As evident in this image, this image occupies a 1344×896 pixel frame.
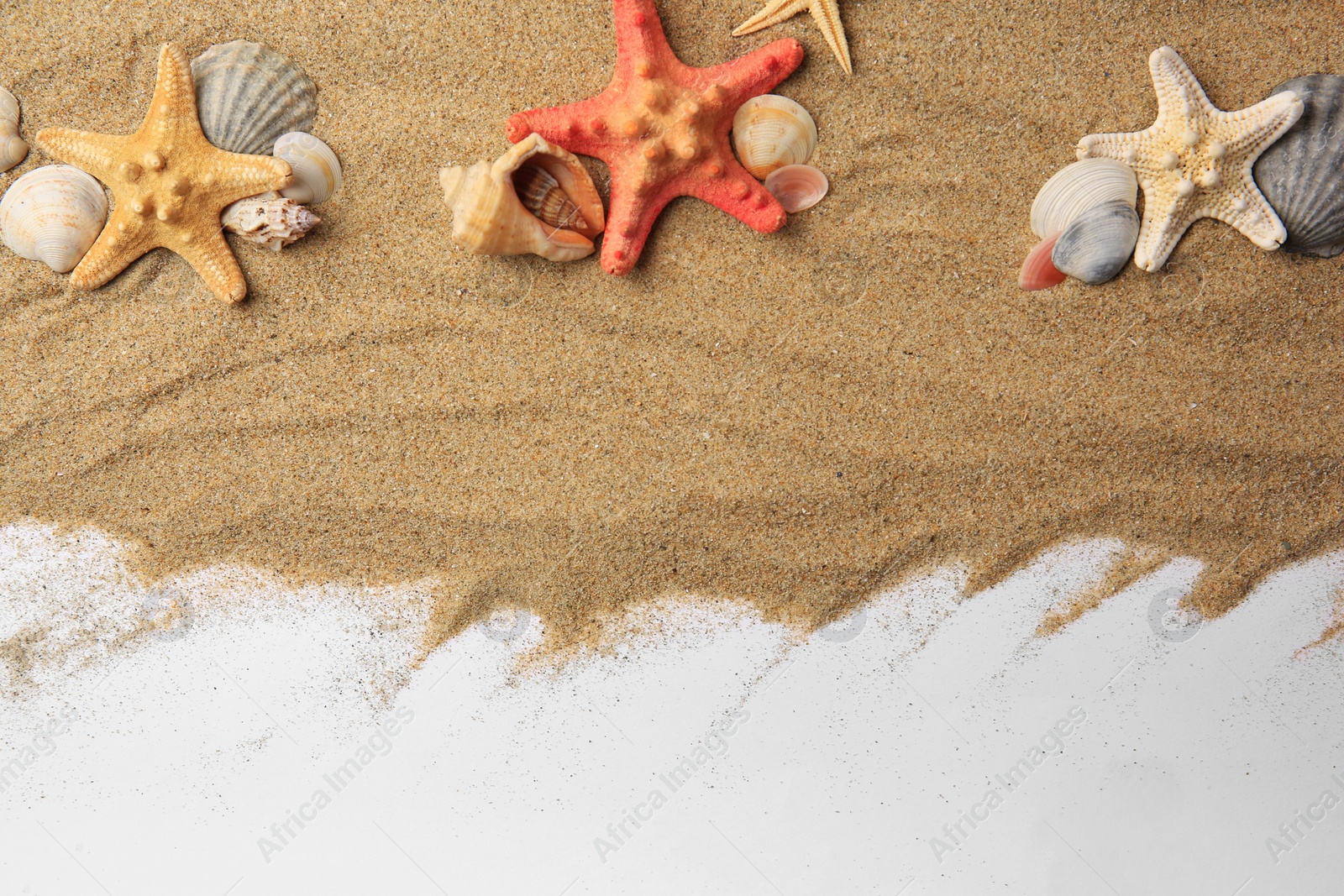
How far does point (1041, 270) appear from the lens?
2.21 meters

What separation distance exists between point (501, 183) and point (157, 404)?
1.30 meters

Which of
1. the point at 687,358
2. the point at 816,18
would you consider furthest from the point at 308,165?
the point at 816,18

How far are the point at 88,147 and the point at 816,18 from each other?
7.16ft

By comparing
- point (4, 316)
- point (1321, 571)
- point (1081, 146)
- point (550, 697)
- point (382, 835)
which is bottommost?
point (382, 835)

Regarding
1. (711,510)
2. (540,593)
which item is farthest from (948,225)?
(540,593)

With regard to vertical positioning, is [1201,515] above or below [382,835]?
above

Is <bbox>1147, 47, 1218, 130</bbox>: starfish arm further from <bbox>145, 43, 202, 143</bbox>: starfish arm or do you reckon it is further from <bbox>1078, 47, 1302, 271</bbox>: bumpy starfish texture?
<bbox>145, 43, 202, 143</bbox>: starfish arm

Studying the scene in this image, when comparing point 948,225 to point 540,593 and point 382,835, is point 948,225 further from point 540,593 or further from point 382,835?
point 382,835

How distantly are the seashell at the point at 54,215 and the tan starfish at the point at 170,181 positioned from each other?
51 mm

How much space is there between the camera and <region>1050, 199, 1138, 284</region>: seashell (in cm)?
212

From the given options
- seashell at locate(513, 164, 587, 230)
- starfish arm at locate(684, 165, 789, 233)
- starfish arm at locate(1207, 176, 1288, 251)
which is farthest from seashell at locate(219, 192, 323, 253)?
starfish arm at locate(1207, 176, 1288, 251)

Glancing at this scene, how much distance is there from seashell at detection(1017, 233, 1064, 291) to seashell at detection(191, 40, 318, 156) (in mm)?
2203

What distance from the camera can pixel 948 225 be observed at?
2258 millimetres

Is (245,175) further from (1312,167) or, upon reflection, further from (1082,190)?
(1312,167)
